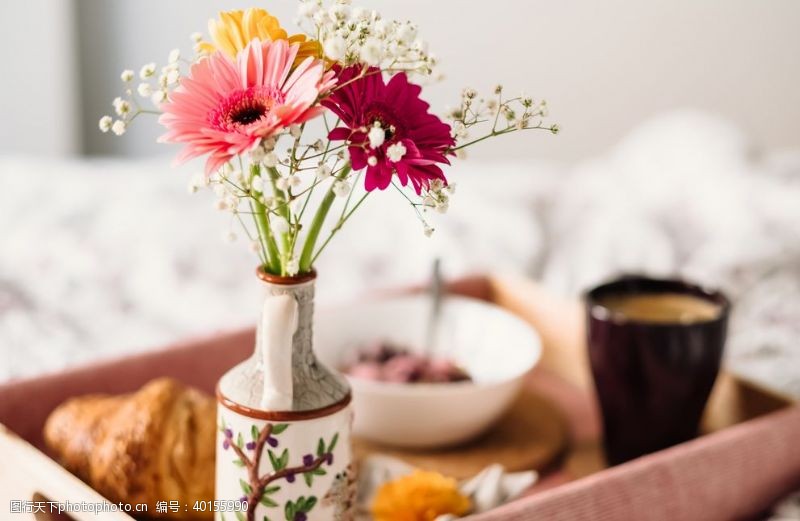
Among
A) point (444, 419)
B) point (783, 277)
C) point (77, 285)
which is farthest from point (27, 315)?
point (783, 277)

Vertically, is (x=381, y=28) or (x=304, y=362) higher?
(x=381, y=28)

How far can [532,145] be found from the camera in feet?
7.49

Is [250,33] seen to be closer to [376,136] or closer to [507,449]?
[376,136]

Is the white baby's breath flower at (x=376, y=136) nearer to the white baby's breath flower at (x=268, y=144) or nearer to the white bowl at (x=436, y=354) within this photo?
the white baby's breath flower at (x=268, y=144)

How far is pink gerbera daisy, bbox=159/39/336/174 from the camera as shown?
467 mm

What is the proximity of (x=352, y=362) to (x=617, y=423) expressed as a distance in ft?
0.89

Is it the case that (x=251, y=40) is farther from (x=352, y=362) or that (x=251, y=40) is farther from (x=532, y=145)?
(x=532, y=145)

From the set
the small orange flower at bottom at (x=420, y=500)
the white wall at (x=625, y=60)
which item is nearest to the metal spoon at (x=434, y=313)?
the small orange flower at bottom at (x=420, y=500)

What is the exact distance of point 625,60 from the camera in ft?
6.70

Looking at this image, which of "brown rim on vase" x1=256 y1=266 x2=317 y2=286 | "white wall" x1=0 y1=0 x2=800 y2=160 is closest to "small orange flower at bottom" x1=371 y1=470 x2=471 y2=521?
"brown rim on vase" x1=256 y1=266 x2=317 y2=286

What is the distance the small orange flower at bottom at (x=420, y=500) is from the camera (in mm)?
656

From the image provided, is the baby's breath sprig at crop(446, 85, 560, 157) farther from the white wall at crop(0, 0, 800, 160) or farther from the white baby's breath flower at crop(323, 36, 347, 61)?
the white wall at crop(0, 0, 800, 160)

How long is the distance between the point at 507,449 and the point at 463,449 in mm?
43

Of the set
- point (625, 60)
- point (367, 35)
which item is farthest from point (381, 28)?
point (625, 60)
